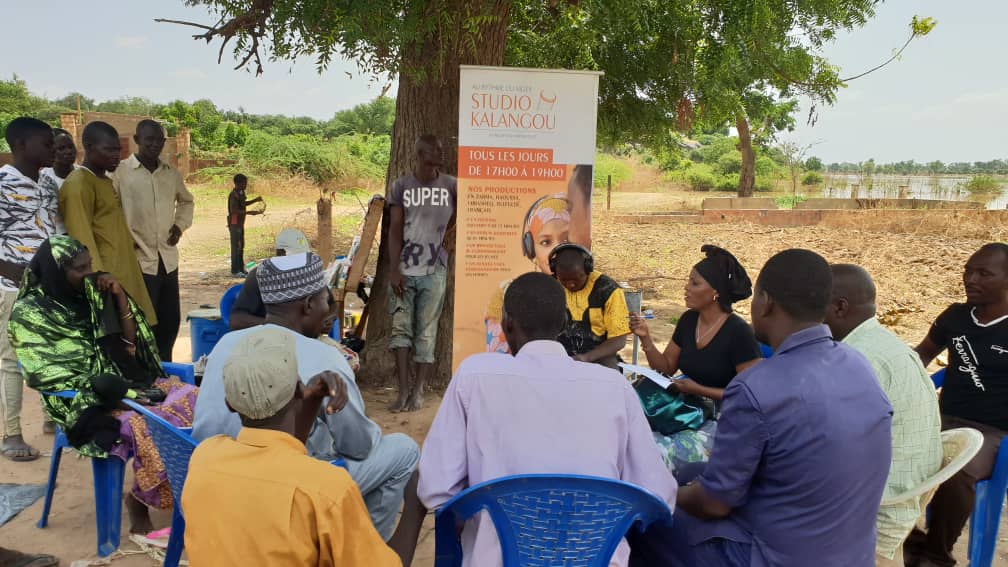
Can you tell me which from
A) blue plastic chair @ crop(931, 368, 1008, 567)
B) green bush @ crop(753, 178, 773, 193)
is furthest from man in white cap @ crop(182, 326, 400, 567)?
green bush @ crop(753, 178, 773, 193)

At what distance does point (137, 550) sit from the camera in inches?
131

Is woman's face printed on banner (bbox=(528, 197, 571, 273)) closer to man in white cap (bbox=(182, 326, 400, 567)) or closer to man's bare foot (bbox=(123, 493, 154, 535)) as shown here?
man's bare foot (bbox=(123, 493, 154, 535))

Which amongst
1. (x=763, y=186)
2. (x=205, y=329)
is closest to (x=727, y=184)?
(x=763, y=186)

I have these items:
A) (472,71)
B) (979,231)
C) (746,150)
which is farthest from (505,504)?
(746,150)

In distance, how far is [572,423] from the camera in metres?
2.04

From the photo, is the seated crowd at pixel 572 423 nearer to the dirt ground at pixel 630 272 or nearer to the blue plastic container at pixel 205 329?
the dirt ground at pixel 630 272

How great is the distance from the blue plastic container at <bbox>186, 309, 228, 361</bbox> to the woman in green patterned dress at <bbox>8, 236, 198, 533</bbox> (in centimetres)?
106

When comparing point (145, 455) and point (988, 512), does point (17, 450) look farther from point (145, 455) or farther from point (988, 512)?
point (988, 512)

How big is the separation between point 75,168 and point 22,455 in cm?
180

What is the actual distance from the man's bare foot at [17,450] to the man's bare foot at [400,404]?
2188mm

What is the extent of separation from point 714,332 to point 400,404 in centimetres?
256

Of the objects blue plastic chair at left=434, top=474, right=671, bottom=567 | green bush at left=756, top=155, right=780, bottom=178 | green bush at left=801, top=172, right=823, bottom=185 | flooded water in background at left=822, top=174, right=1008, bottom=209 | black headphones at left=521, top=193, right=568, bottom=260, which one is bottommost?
blue plastic chair at left=434, top=474, right=671, bottom=567

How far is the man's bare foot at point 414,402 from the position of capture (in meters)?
5.29

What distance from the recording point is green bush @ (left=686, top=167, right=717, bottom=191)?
36156 millimetres
